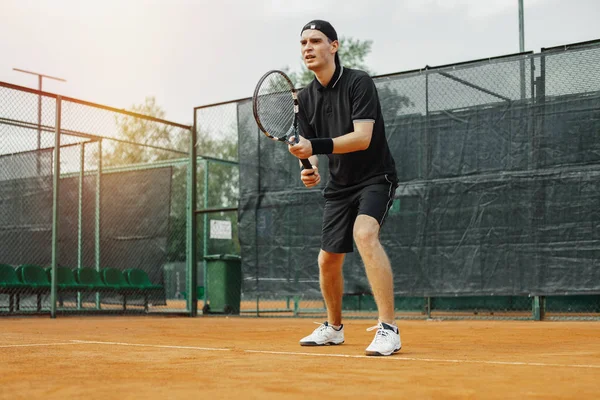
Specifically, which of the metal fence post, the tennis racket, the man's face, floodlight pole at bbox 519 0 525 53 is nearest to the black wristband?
the tennis racket

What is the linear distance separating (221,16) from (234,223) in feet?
22.3

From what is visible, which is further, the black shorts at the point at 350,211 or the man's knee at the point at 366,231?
the black shorts at the point at 350,211

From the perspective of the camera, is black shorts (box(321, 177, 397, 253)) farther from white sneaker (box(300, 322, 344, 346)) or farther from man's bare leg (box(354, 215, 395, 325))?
white sneaker (box(300, 322, 344, 346))

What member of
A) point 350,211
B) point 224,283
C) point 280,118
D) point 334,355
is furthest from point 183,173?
point 334,355

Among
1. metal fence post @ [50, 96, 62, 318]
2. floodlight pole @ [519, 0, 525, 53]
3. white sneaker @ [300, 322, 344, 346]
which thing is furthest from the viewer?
floodlight pole @ [519, 0, 525, 53]

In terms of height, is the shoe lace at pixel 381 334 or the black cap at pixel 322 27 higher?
the black cap at pixel 322 27

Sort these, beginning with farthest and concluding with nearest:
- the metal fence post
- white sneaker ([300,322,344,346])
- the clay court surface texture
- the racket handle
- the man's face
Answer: the metal fence post, white sneaker ([300,322,344,346]), the man's face, the racket handle, the clay court surface texture

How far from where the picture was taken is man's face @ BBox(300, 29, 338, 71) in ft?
14.3

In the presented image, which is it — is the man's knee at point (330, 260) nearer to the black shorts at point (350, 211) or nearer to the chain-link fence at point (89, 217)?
the black shorts at point (350, 211)

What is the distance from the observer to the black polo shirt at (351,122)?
14.1ft

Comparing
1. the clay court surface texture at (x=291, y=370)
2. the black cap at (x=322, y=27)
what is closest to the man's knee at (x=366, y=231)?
the clay court surface texture at (x=291, y=370)

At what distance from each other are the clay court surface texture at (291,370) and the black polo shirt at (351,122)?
950mm

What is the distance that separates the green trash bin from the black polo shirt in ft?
21.3

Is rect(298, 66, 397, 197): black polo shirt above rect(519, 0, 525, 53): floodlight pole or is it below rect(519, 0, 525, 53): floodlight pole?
below
